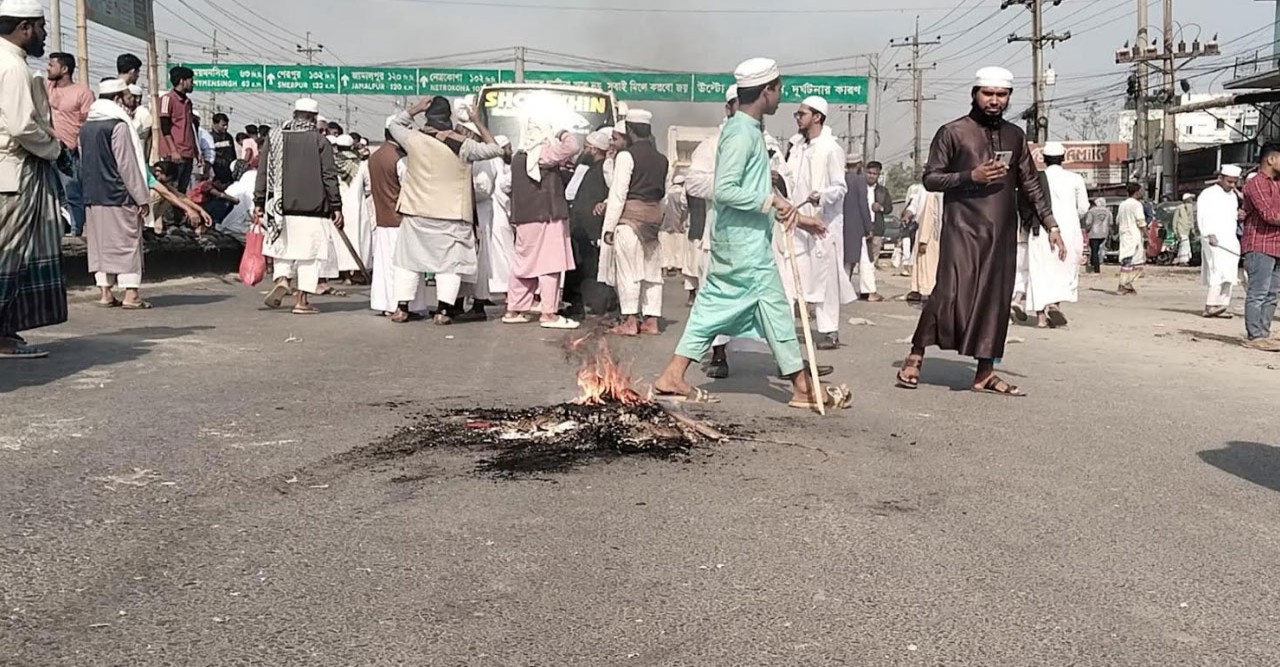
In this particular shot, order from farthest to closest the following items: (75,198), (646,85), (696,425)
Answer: (646,85), (75,198), (696,425)

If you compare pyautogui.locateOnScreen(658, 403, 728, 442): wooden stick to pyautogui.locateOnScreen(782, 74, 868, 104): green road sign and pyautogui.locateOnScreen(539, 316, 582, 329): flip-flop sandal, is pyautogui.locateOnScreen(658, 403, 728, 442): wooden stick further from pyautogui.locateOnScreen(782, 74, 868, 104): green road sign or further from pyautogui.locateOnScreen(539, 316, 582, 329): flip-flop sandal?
pyautogui.locateOnScreen(782, 74, 868, 104): green road sign

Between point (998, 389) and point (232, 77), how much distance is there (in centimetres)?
3918

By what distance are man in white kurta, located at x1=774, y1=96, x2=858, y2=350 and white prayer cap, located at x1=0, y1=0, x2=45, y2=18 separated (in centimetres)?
490

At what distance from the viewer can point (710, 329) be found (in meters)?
6.32

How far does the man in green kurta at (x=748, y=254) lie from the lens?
6.25 meters

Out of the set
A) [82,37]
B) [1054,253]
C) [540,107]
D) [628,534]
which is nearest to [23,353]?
[628,534]

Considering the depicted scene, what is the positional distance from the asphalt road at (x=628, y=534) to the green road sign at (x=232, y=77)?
3684 centimetres

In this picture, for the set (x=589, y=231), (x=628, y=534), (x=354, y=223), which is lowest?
(x=628, y=534)

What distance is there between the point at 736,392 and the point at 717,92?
108 ft

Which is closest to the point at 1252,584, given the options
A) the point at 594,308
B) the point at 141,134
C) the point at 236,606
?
the point at 236,606

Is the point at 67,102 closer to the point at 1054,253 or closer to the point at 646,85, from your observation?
the point at 1054,253

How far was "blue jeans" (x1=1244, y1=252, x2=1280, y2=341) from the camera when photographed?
1020 centimetres

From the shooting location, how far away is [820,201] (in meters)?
8.39

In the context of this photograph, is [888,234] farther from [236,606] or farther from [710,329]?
[236,606]
